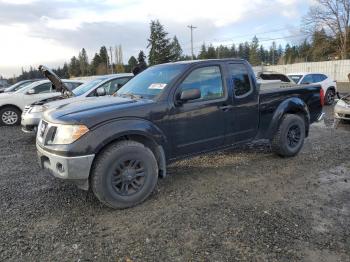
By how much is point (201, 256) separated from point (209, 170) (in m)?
2.81

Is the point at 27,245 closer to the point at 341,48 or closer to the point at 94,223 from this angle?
the point at 94,223

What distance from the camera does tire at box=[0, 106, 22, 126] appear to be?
1300 centimetres

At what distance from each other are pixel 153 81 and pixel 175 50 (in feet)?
265

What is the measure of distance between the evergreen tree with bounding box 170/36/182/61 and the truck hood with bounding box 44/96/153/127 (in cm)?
7081

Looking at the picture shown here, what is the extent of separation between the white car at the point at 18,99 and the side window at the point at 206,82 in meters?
8.50

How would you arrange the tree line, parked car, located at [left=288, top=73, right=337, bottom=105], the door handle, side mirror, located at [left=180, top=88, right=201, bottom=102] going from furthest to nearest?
the tree line → parked car, located at [left=288, top=73, right=337, bottom=105] → the door handle → side mirror, located at [left=180, top=88, right=201, bottom=102]

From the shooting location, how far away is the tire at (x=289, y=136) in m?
6.68

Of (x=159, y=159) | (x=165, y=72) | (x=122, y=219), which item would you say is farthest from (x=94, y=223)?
(x=165, y=72)

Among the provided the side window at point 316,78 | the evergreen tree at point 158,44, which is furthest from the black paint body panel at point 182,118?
the evergreen tree at point 158,44

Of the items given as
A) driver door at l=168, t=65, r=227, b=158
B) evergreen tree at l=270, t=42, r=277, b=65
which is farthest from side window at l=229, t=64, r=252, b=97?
evergreen tree at l=270, t=42, r=277, b=65

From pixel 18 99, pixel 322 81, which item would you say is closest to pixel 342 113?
pixel 322 81

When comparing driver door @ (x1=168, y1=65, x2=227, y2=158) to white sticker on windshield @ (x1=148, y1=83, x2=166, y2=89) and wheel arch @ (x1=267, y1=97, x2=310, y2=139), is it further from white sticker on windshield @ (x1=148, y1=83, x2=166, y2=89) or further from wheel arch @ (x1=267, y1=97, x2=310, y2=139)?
wheel arch @ (x1=267, y1=97, x2=310, y2=139)

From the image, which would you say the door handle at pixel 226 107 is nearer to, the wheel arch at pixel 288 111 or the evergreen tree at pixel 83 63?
the wheel arch at pixel 288 111

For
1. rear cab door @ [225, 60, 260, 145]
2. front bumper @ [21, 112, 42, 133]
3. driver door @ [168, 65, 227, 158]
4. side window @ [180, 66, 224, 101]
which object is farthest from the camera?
front bumper @ [21, 112, 42, 133]
